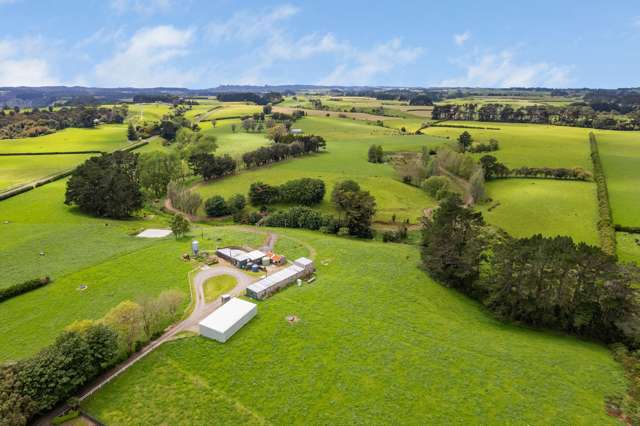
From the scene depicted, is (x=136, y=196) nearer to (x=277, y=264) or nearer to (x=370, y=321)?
(x=277, y=264)

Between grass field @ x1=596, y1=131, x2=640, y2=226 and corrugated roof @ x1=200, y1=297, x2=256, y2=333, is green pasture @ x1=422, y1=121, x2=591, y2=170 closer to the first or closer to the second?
grass field @ x1=596, y1=131, x2=640, y2=226

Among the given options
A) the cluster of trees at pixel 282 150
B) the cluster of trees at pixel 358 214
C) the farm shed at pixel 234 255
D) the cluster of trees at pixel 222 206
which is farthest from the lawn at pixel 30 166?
the cluster of trees at pixel 358 214

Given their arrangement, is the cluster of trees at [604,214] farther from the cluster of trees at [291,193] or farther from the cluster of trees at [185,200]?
the cluster of trees at [185,200]

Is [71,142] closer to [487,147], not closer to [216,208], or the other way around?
[216,208]

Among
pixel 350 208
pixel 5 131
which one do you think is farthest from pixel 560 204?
pixel 5 131

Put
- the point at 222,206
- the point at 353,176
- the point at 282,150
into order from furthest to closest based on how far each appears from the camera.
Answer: the point at 282,150 → the point at 353,176 → the point at 222,206

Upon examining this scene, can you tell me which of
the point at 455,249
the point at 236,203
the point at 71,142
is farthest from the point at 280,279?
the point at 71,142
